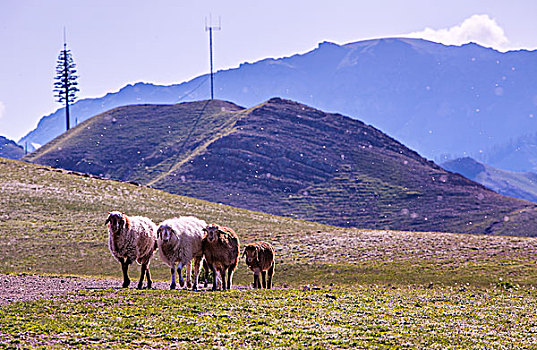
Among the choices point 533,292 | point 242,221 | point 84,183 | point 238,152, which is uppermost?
point 238,152

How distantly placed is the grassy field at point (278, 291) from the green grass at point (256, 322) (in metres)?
0.05

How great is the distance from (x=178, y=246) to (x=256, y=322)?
1097 centimetres

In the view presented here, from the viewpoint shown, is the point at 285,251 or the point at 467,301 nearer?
the point at 467,301

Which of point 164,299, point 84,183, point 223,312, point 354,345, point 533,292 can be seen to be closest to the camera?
point 354,345

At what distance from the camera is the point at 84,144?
600 ft

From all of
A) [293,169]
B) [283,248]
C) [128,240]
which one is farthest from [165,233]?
[293,169]

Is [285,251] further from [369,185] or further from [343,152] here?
[343,152]

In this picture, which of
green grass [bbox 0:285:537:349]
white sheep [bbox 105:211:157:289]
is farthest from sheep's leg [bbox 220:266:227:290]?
white sheep [bbox 105:211:157:289]

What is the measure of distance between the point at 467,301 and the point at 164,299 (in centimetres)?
1357

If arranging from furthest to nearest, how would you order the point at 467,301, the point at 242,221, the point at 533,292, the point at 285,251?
the point at 242,221 → the point at 285,251 → the point at 533,292 → the point at 467,301

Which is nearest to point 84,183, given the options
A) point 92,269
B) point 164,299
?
point 92,269

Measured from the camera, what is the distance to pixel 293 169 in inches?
6501

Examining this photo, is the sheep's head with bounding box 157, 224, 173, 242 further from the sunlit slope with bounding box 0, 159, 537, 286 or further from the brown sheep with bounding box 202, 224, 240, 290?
the sunlit slope with bounding box 0, 159, 537, 286

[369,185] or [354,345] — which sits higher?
[369,185]
